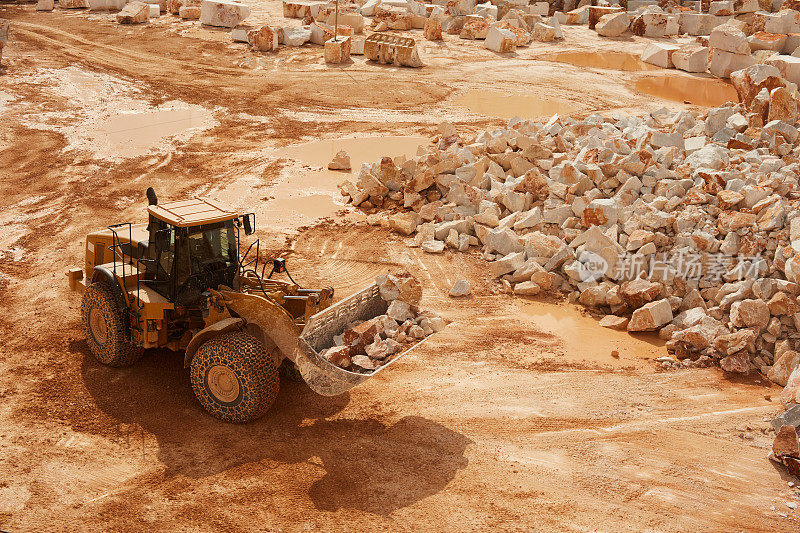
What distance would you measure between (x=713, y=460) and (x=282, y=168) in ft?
34.5

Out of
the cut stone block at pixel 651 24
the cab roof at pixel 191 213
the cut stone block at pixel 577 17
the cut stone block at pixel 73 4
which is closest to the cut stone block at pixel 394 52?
the cut stone block at pixel 577 17

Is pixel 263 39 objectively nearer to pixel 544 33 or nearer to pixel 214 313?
pixel 544 33

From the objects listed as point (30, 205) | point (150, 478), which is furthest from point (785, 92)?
point (30, 205)

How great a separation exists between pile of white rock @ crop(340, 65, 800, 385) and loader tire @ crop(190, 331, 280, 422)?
4957 millimetres

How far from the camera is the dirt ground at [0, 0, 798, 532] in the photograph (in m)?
6.57

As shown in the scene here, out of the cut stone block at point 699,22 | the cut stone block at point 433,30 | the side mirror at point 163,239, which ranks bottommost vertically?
the side mirror at point 163,239

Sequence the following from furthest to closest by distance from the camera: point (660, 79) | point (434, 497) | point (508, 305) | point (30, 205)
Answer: point (660, 79) < point (30, 205) < point (508, 305) < point (434, 497)

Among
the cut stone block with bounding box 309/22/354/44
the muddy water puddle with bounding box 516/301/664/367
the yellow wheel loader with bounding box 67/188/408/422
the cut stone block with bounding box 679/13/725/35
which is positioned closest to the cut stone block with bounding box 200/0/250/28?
the cut stone block with bounding box 309/22/354/44

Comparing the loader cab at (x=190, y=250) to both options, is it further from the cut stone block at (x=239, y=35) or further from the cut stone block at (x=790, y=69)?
the cut stone block at (x=239, y=35)

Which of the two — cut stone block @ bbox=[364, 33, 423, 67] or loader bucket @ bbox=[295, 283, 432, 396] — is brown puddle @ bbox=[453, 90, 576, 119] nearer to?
cut stone block @ bbox=[364, 33, 423, 67]

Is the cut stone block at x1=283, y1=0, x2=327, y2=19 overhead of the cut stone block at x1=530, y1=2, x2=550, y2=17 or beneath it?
beneath

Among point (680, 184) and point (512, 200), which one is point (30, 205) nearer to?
point (512, 200)

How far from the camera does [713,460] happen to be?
742 cm

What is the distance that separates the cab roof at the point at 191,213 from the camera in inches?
296
